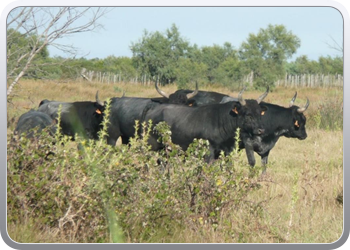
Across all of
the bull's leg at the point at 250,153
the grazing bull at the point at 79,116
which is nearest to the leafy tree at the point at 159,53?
the bull's leg at the point at 250,153

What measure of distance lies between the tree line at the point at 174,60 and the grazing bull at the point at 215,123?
Answer: 4.82 ft

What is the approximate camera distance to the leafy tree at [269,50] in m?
6.45

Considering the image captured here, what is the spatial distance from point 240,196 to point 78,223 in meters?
1.51

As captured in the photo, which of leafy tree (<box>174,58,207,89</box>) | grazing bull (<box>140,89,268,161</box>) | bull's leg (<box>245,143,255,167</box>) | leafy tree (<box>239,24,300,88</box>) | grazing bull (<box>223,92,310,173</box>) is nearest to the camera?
leafy tree (<box>239,24,300,88</box>)

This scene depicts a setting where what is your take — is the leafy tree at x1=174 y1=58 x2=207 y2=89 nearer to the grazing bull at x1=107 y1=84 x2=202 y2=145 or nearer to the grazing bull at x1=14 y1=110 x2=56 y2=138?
the grazing bull at x1=14 y1=110 x2=56 y2=138

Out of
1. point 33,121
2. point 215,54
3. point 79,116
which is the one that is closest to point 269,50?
point 215,54

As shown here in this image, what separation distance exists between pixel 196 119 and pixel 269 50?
6.85 feet

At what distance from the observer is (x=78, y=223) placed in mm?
5277

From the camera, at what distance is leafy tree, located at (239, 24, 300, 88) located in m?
6.45

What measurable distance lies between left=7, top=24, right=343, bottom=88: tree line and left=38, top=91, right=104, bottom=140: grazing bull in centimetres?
463

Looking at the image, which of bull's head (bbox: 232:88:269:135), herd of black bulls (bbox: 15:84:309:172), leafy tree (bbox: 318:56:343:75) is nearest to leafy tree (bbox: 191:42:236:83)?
leafy tree (bbox: 318:56:343:75)

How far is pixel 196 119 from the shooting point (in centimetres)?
1026
